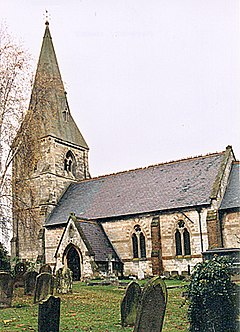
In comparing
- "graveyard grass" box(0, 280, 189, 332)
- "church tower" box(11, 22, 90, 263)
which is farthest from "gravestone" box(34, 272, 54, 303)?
"church tower" box(11, 22, 90, 263)

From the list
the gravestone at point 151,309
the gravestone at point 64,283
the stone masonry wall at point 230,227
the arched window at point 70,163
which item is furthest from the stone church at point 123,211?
the gravestone at point 151,309

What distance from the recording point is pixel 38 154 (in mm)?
23391

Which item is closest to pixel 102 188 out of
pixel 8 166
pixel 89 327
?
pixel 8 166

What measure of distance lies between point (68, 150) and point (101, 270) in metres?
15.3

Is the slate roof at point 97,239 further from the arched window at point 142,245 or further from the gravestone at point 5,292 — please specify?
the gravestone at point 5,292

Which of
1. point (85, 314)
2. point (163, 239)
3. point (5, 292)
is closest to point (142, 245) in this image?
point (163, 239)

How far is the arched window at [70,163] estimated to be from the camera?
4075 cm

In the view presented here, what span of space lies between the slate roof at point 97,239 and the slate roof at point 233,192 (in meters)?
8.31

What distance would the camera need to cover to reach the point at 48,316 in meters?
9.29

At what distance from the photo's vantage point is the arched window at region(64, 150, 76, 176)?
40.8 meters

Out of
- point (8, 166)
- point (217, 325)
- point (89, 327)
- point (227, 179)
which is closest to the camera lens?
point (217, 325)

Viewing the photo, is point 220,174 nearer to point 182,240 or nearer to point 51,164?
point 182,240

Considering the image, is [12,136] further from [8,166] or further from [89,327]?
[89,327]

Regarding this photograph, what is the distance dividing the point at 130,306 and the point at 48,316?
2.57m
